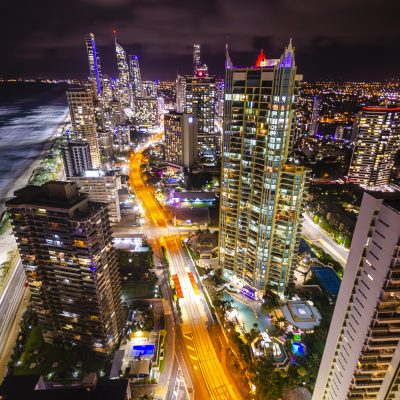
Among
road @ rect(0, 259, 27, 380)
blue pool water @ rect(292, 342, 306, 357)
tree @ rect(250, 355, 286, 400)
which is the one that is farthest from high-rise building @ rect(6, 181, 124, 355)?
blue pool water @ rect(292, 342, 306, 357)

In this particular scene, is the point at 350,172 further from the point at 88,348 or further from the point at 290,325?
the point at 88,348

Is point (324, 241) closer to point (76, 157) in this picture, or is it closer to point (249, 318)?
point (249, 318)

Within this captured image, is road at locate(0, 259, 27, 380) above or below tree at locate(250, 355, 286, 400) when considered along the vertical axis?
below

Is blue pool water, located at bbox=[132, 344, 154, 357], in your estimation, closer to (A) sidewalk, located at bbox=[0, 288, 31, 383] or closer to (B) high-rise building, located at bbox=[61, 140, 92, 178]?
(A) sidewalk, located at bbox=[0, 288, 31, 383]

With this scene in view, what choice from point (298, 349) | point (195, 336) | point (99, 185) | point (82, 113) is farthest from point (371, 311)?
point (82, 113)

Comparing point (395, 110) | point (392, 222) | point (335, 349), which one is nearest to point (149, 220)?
point (335, 349)

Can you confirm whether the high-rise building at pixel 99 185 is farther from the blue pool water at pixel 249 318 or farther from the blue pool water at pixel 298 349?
the blue pool water at pixel 298 349
